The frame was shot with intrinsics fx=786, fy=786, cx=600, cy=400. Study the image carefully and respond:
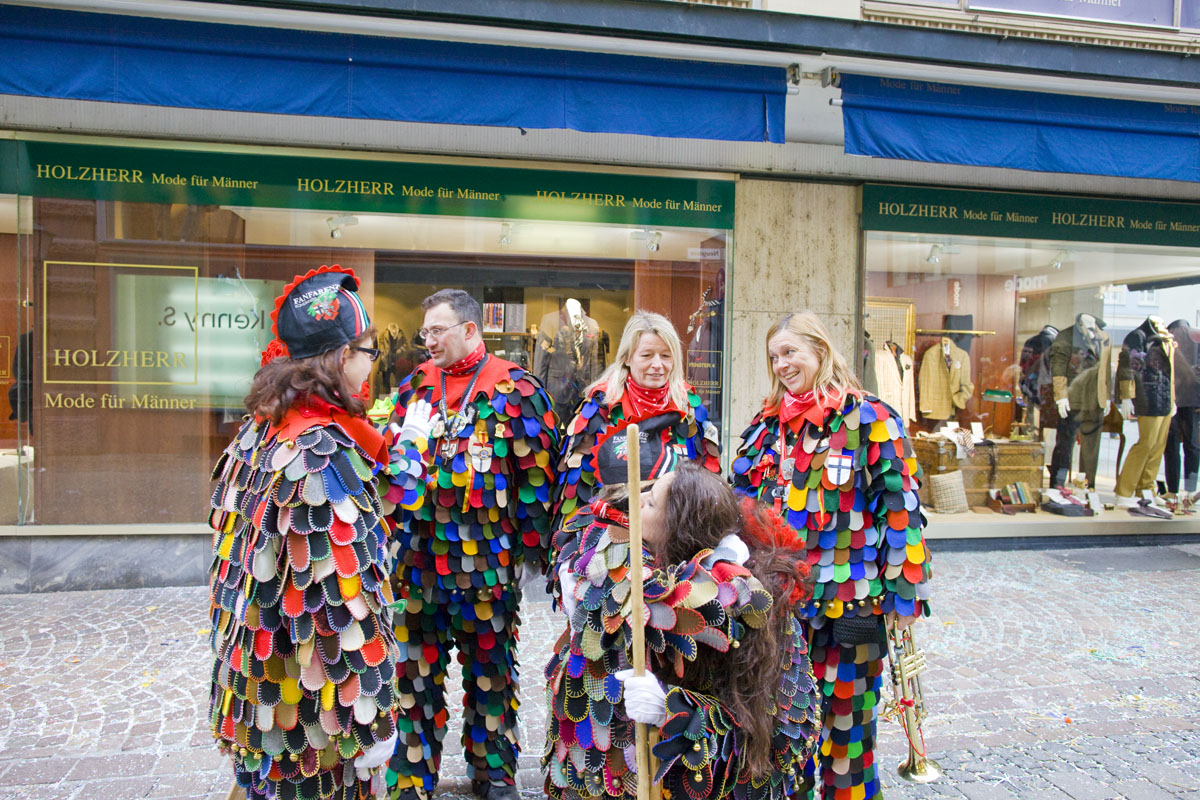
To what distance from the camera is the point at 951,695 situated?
446 cm

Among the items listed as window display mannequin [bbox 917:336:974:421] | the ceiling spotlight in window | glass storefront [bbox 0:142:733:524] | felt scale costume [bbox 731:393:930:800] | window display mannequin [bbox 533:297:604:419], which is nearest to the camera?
felt scale costume [bbox 731:393:930:800]

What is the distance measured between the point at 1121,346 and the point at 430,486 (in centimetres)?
860

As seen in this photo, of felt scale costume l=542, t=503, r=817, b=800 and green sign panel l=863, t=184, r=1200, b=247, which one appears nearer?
felt scale costume l=542, t=503, r=817, b=800

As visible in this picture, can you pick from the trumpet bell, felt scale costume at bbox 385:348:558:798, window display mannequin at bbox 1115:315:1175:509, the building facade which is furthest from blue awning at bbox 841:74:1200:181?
the trumpet bell

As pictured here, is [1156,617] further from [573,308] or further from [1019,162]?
[573,308]

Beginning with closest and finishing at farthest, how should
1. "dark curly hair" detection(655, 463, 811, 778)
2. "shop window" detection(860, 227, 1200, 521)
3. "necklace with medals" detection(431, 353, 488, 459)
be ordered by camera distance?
"dark curly hair" detection(655, 463, 811, 778) < "necklace with medals" detection(431, 353, 488, 459) < "shop window" detection(860, 227, 1200, 521)

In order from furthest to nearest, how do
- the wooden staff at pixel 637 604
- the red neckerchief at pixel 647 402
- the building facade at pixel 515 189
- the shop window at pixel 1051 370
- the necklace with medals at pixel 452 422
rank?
the shop window at pixel 1051 370
the building facade at pixel 515 189
the red neckerchief at pixel 647 402
the necklace with medals at pixel 452 422
the wooden staff at pixel 637 604

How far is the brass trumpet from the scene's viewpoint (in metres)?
3.24

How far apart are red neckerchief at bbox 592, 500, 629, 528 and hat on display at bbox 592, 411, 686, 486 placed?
0.82 metres

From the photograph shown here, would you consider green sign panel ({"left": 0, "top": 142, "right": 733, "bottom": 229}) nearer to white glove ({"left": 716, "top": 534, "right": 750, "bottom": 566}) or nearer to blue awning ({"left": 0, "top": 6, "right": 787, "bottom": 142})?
blue awning ({"left": 0, "top": 6, "right": 787, "bottom": 142})

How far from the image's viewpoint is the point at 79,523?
6250 millimetres

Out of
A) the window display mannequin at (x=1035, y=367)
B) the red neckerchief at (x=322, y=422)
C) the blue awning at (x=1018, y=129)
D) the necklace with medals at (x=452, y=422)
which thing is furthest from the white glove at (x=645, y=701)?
the window display mannequin at (x=1035, y=367)

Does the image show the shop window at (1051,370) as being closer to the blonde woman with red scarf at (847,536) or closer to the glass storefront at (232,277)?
the glass storefront at (232,277)

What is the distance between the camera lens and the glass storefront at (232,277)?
20.4 feet
